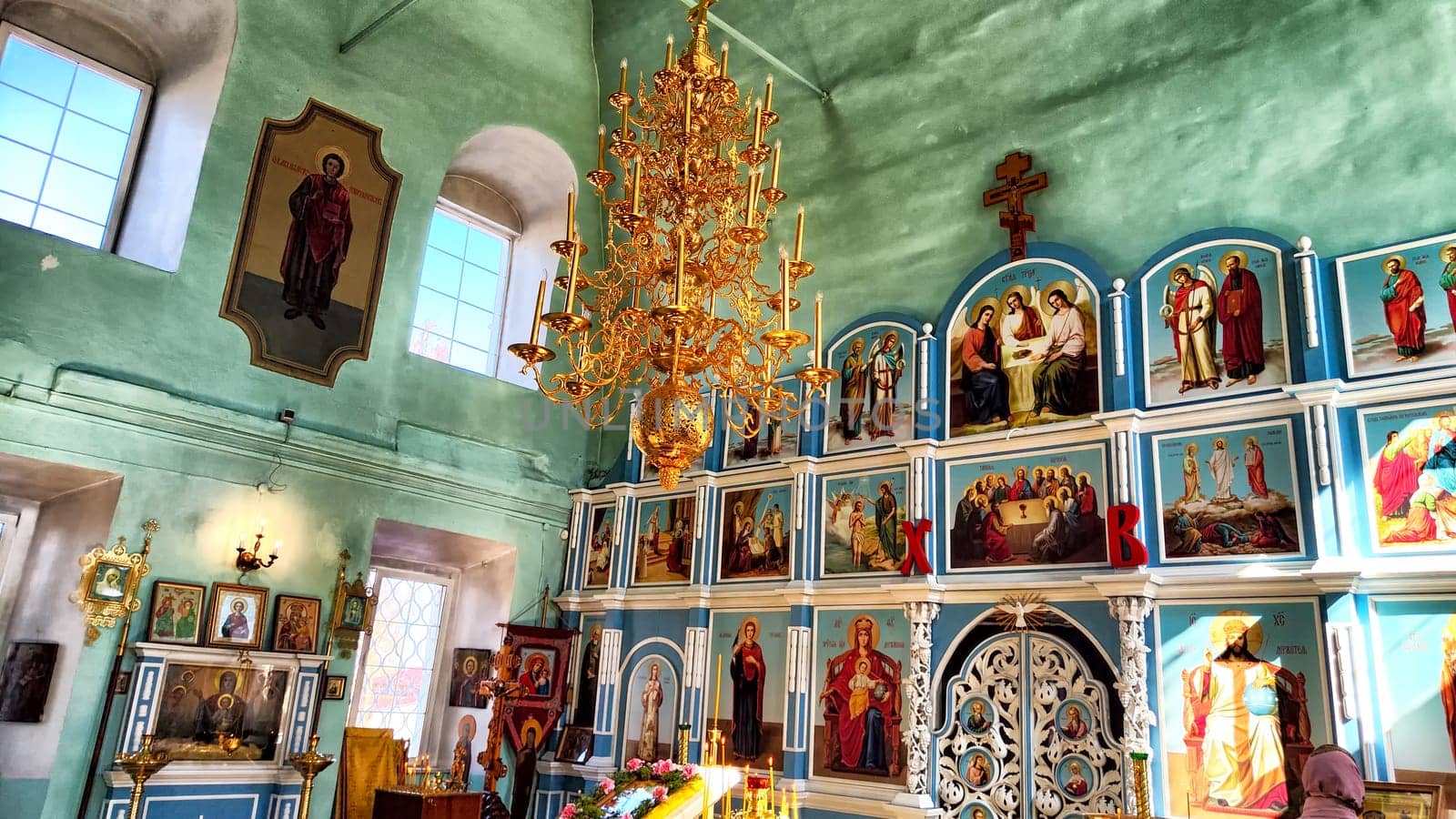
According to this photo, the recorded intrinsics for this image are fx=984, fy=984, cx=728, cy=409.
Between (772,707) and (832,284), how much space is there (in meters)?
A: 4.51

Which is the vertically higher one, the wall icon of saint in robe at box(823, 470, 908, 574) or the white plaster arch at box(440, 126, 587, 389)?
the white plaster arch at box(440, 126, 587, 389)

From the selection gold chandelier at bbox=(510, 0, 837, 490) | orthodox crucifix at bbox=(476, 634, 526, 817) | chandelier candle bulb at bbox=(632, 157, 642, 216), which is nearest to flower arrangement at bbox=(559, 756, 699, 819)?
Result: gold chandelier at bbox=(510, 0, 837, 490)

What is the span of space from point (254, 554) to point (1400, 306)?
9.90m

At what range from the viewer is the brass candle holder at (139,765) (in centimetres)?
815

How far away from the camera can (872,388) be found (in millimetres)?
10133

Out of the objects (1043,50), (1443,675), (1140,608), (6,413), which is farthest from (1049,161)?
(6,413)

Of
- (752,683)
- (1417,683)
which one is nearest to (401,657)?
(752,683)

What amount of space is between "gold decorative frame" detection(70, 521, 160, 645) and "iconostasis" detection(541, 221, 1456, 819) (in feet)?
16.0

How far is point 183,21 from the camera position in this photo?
9758 mm

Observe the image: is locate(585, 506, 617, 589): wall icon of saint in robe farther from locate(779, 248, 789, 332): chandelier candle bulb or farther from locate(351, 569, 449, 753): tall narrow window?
locate(779, 248, 789, 332): chandelier candle bulb

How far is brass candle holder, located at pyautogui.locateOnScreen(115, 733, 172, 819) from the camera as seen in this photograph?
8148 mm

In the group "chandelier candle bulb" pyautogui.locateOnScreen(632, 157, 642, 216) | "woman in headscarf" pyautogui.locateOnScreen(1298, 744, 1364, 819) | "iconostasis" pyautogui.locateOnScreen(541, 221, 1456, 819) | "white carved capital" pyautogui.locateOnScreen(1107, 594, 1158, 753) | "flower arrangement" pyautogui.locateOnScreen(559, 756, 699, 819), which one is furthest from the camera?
"white carved capital" pyautogui.locateOnScreen(1107, 594, 1158, 753)

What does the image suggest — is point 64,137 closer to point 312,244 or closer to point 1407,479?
point 312,244

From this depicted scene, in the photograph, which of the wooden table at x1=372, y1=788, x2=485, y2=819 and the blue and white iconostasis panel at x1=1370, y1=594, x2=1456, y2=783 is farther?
the wooden table at x1=372, y1=788, x2=485, y2=819
